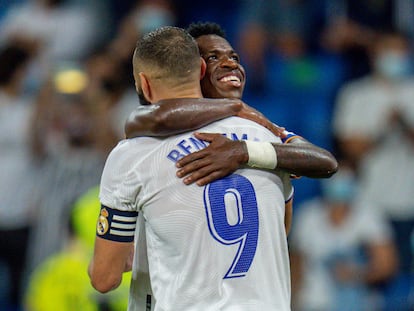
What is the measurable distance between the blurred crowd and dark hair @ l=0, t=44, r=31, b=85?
1 centimetres

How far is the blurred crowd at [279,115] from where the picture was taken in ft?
25.8

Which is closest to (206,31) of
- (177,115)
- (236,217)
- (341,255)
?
(177,115)

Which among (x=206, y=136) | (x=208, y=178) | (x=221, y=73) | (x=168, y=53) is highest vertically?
(x=168, y=53)

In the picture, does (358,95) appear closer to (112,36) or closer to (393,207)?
(393,207)

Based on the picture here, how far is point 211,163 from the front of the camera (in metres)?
2.97

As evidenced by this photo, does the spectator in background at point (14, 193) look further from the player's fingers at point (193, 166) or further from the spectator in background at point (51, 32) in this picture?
the player's fingers at point (193, 166)

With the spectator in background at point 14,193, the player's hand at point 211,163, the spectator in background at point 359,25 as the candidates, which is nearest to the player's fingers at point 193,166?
the player's hand at point 211,163

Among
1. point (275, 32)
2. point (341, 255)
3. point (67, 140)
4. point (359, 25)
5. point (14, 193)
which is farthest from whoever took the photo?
point (275, 32)

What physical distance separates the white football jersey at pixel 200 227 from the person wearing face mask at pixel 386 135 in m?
5.26

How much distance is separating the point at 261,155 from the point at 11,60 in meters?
6.28

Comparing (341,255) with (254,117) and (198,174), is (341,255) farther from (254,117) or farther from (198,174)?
(198,174)

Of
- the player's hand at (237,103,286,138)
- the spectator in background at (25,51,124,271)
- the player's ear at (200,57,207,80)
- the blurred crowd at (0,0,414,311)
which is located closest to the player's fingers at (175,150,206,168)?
the player's hand at (237,103,286,138)

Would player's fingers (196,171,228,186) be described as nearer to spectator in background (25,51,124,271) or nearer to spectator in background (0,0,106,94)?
spectator in background (25,51,124,271)

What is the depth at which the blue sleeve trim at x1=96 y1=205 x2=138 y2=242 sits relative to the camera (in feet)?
9.94
